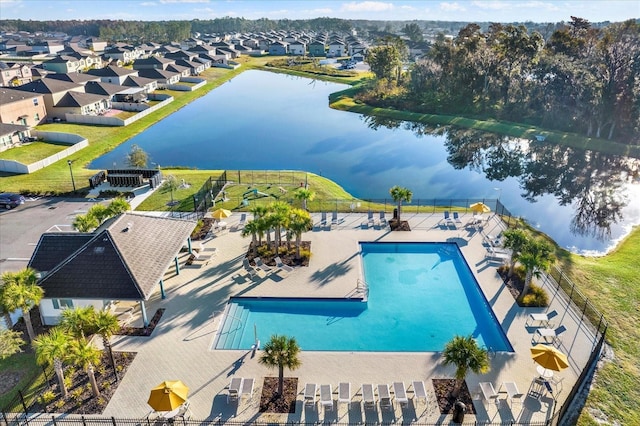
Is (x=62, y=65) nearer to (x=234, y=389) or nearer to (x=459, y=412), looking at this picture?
(x=234, y=389)

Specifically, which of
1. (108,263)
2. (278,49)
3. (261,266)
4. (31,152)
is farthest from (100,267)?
(278,49)

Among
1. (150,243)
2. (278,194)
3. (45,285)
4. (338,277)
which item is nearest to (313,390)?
(338,277)

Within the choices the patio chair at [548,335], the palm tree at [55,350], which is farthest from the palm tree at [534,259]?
the palm tree at [55,350]

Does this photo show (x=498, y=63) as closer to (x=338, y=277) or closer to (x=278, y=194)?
(x=278, y=194)

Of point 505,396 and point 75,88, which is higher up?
point 75,88

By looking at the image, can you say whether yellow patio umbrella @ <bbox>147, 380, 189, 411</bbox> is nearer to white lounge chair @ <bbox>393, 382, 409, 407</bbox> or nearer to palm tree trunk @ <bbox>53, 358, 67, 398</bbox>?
palm tree trunk @ <bbox>53, 358, 67, 398</bbox>
